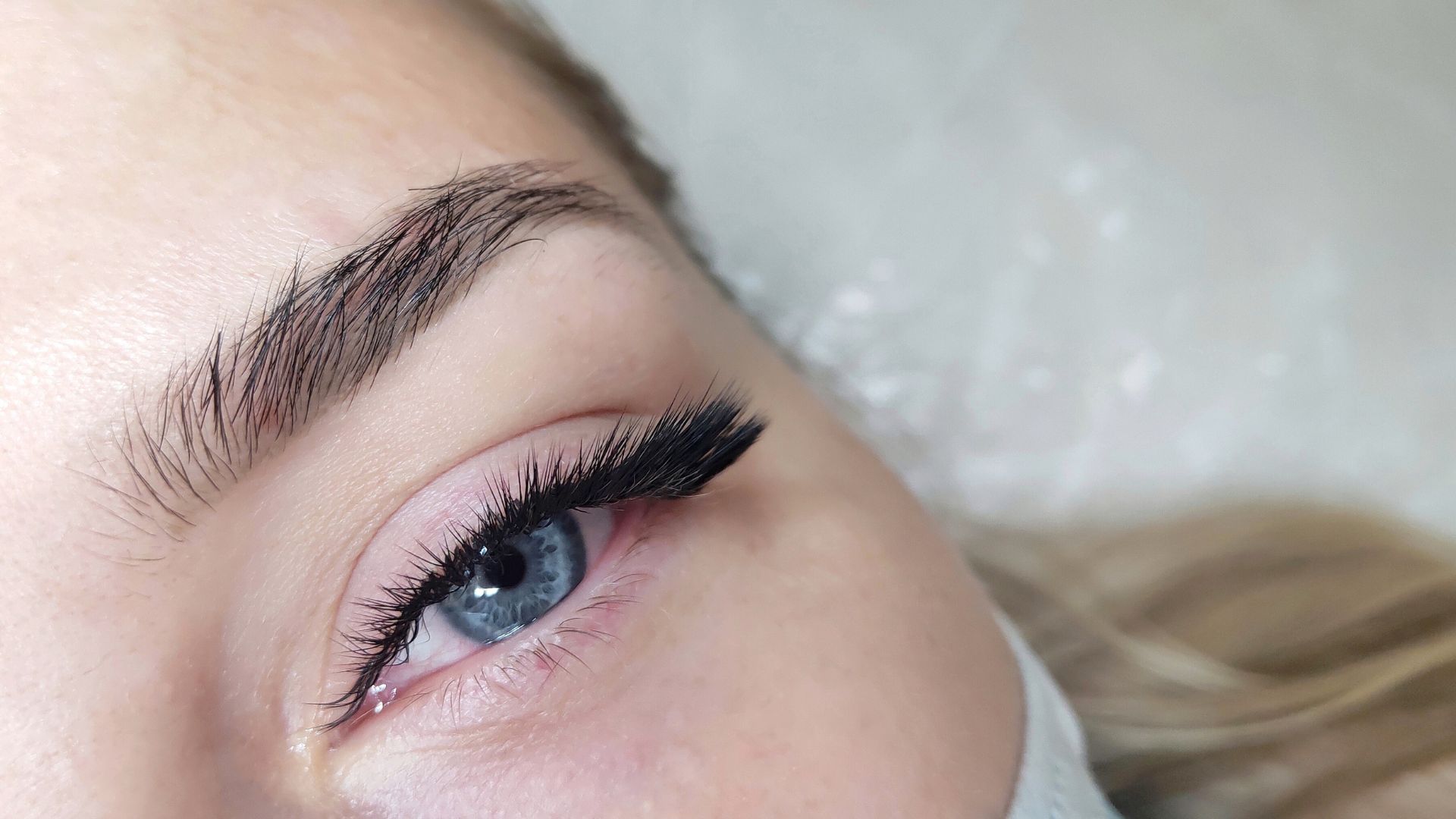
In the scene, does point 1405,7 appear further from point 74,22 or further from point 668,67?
point 74,22

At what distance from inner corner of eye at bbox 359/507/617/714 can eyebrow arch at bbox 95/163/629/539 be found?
127 millimetres

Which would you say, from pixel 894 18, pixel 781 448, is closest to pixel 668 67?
pixel 894 18

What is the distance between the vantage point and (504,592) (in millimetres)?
545

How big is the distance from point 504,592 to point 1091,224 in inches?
37.3

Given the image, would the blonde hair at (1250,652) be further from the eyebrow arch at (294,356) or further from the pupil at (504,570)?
the eyebrow arch at (294,356)

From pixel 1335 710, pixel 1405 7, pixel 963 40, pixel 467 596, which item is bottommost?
pixel 467 596

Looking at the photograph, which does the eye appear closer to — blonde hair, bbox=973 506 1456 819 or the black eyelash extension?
the black eyelash extension

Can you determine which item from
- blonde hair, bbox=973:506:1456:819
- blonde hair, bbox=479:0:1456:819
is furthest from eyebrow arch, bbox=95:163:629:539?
blonde hair, bbox=973:506:1456:819

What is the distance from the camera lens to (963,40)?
1224 mm

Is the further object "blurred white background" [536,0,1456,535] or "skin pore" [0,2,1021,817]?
"blurred white background" [536,0,1456,535]

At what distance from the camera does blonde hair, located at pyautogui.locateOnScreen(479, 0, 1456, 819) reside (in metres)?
0.86

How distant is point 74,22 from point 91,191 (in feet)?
0.32

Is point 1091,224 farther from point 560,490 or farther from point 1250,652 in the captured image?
point 560,490

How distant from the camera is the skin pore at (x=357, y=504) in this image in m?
0.38
